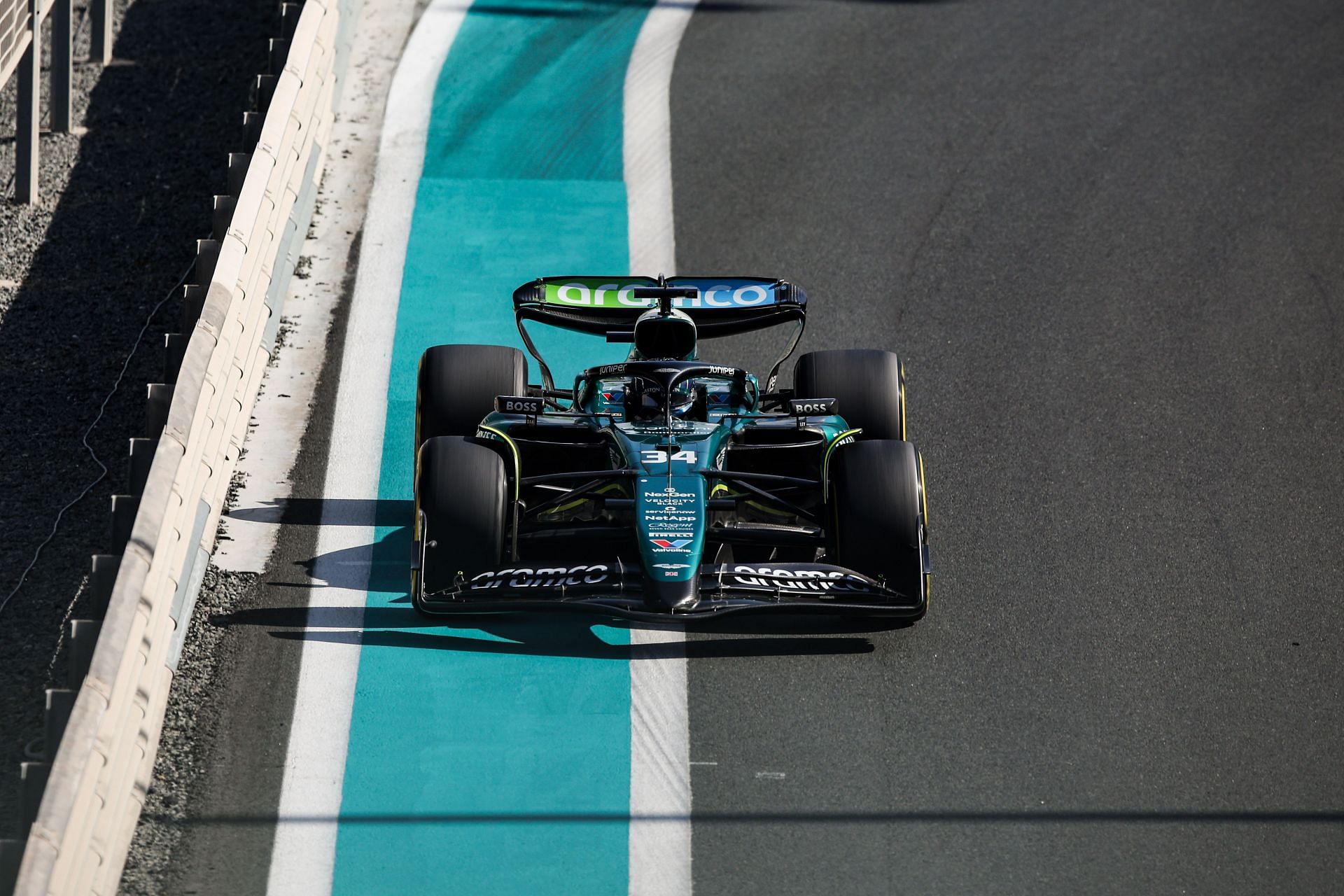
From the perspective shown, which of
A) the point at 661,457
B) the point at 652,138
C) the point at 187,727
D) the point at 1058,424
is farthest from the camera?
the point at 652,138

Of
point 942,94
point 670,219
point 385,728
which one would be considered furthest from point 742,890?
point 942,94

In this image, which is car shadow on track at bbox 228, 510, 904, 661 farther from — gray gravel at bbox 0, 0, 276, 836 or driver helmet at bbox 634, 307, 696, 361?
driver helmet at bbox 634, 307, 696, 361

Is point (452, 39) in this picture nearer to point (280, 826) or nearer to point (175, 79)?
point (175, 79)

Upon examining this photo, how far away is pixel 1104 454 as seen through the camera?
33.8 ft

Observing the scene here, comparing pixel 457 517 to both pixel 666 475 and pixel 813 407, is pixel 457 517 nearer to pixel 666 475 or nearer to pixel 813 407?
pixel 666 475

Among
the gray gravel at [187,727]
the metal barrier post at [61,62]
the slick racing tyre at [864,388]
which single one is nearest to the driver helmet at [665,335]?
the slick racing tyre at [864,388]

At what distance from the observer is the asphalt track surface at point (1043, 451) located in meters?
7.38

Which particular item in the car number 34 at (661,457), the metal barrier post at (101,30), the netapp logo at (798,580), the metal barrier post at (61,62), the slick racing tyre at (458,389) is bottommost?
the netapp logo at (798,580)

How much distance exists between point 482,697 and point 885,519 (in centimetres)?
210

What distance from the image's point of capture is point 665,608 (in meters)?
7.74

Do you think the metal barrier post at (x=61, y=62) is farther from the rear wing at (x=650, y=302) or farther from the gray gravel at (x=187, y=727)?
the gray gravel at (x=187, y=727)

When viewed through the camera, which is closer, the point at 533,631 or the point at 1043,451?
the point at 533,631

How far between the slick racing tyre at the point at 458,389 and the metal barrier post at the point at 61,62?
557cm

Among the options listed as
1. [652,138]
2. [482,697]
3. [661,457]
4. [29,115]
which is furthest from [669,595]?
[29,115]
